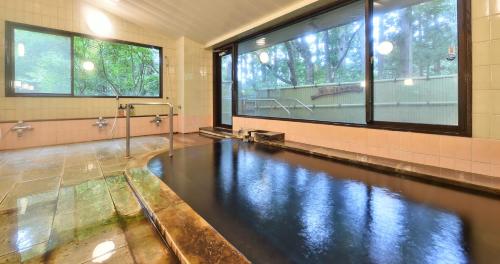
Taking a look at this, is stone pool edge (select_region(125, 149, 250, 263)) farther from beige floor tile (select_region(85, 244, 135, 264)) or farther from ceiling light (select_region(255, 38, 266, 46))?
ceiling light (select_region(255, 38, 266, 46))

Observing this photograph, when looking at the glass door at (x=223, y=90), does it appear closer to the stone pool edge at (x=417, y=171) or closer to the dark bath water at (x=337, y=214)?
the stone pool edge at (x=417, y=171)

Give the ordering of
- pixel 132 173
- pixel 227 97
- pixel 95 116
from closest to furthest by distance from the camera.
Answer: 1. pixel 132 173
2. pixel 95 116
3. pixel 227 97

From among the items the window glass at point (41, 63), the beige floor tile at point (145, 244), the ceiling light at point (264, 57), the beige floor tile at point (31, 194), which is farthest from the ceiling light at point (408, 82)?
the window glass at point (41, 63)

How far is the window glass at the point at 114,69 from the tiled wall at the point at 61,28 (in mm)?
187

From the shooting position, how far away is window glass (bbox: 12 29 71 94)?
424 cm

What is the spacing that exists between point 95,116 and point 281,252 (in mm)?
5201

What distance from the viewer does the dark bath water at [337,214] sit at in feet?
3.91

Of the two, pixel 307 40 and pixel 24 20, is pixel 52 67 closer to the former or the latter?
pixel 24 20

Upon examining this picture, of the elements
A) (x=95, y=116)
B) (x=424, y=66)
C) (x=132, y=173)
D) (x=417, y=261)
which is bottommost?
(x=417, y=261)

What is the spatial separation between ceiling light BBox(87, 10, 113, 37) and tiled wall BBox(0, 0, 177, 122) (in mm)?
93

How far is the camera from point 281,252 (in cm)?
120

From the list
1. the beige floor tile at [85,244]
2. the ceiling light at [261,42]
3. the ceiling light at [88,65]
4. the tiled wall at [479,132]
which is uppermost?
the ceiling light at [261,42]

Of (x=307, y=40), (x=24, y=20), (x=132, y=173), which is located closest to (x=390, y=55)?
(x=307, y=40)

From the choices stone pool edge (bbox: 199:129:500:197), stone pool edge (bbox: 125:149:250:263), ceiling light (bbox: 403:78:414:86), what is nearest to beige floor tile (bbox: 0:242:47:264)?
stone pool edge (bbox: 125:149:250:263)
